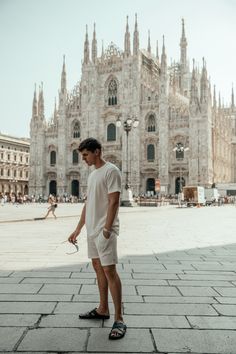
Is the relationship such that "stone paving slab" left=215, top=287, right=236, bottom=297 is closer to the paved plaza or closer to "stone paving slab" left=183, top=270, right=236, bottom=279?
the paved plaza

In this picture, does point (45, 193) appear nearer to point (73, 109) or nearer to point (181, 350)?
point (73, 109)

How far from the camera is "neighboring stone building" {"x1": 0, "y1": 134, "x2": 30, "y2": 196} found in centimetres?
6550

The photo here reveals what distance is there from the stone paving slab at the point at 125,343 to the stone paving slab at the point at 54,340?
0.23 ft

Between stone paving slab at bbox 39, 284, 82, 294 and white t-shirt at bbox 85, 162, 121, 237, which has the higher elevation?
white t-shirt at bbox 85, 162, 121, 237

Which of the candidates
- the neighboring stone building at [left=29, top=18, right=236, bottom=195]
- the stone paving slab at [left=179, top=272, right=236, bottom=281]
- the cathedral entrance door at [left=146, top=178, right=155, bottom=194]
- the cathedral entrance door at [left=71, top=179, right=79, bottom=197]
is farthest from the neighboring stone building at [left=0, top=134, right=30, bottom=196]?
the stone paving slab at [left=179, top=272, right=236, bottom=281]

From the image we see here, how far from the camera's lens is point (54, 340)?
2.78 m

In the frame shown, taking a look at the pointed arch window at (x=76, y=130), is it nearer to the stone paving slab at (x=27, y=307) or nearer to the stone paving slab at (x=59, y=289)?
the stone paving slab at (x=59, y=289)

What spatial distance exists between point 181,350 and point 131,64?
161 ft

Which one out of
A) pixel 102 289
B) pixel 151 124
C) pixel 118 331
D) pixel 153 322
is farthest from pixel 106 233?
pixel 151 124

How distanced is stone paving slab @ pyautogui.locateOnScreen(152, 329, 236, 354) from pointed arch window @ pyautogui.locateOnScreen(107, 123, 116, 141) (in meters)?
48.5

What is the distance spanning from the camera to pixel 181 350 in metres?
2.62

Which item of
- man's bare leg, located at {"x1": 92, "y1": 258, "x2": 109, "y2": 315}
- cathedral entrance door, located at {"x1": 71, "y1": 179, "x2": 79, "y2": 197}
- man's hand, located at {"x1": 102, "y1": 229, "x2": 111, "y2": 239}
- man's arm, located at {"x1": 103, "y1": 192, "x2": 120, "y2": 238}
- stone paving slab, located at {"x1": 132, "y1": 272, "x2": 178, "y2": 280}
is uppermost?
cathedral entrance door, located at {"x1": 71, "y1": 179, "x2": 79, "y2": 197}

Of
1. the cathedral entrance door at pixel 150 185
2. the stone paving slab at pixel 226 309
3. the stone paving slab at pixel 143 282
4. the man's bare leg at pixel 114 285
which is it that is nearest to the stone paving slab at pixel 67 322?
the man's bare leg at pixel 114 285

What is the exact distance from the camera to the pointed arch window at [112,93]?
5156 centimetres
